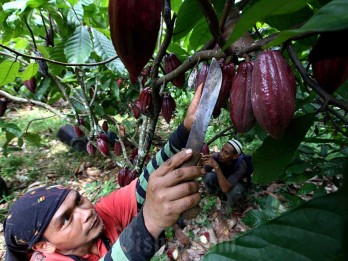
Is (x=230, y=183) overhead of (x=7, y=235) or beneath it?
beneath

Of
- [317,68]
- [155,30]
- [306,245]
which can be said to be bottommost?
[306,245]

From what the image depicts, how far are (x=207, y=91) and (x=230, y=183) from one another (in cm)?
209

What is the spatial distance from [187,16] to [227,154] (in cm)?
195

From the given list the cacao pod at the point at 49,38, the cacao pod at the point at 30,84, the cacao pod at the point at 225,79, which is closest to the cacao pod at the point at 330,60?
the cacao pod at the point at 225,79

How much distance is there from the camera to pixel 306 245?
263 mm

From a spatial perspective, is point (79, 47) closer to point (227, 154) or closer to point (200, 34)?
point (200, 34)

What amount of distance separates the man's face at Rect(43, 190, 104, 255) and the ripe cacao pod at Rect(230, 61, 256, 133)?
3.16 ft

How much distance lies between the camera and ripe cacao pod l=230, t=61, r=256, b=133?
47 cm

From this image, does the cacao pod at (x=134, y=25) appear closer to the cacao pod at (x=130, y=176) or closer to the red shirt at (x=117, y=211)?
the red shirt at (x=117, y=211)

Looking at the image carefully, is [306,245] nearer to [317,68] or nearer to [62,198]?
[317,68]

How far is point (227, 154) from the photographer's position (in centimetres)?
249

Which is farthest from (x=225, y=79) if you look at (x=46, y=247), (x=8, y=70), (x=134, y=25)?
(x=46, y=247)

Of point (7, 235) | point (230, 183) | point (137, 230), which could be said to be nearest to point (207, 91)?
point (137, 230)

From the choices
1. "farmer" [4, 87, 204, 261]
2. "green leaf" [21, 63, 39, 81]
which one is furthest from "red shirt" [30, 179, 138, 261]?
"green leaf" [21, 63, 39, 81]
